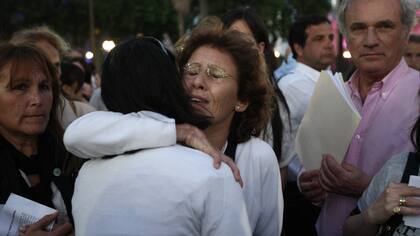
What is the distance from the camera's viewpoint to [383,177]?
2.56 meters

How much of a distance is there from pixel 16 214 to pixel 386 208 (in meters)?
1.60

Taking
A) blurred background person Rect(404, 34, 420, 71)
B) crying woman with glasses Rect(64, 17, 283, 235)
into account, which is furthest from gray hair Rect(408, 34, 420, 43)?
crying woman with glasses Rect(64, 17, 283, 235)

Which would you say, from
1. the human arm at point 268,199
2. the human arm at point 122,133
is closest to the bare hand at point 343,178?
the human arm at point 268,199

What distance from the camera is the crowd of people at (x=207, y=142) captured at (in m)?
2.05

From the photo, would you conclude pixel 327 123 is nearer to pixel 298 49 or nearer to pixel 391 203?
pixel 391 203

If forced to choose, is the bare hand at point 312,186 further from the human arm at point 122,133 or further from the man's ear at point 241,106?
the human arm at point 122,133

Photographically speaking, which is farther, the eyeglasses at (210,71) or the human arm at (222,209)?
the eyeglasses at (210,71)

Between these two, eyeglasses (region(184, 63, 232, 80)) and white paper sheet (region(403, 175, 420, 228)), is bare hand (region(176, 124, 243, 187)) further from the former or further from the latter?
white paper sheet (region(403, 175, 420, 228))

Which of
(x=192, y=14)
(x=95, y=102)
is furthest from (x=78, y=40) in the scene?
(x=95, y=102)

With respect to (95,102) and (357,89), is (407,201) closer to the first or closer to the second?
(357,89)

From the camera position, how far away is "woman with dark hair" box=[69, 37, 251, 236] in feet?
6.60

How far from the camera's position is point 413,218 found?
233 cm

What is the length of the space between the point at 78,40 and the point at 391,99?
110ft

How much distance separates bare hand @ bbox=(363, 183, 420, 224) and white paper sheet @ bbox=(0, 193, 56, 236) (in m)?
1.42
